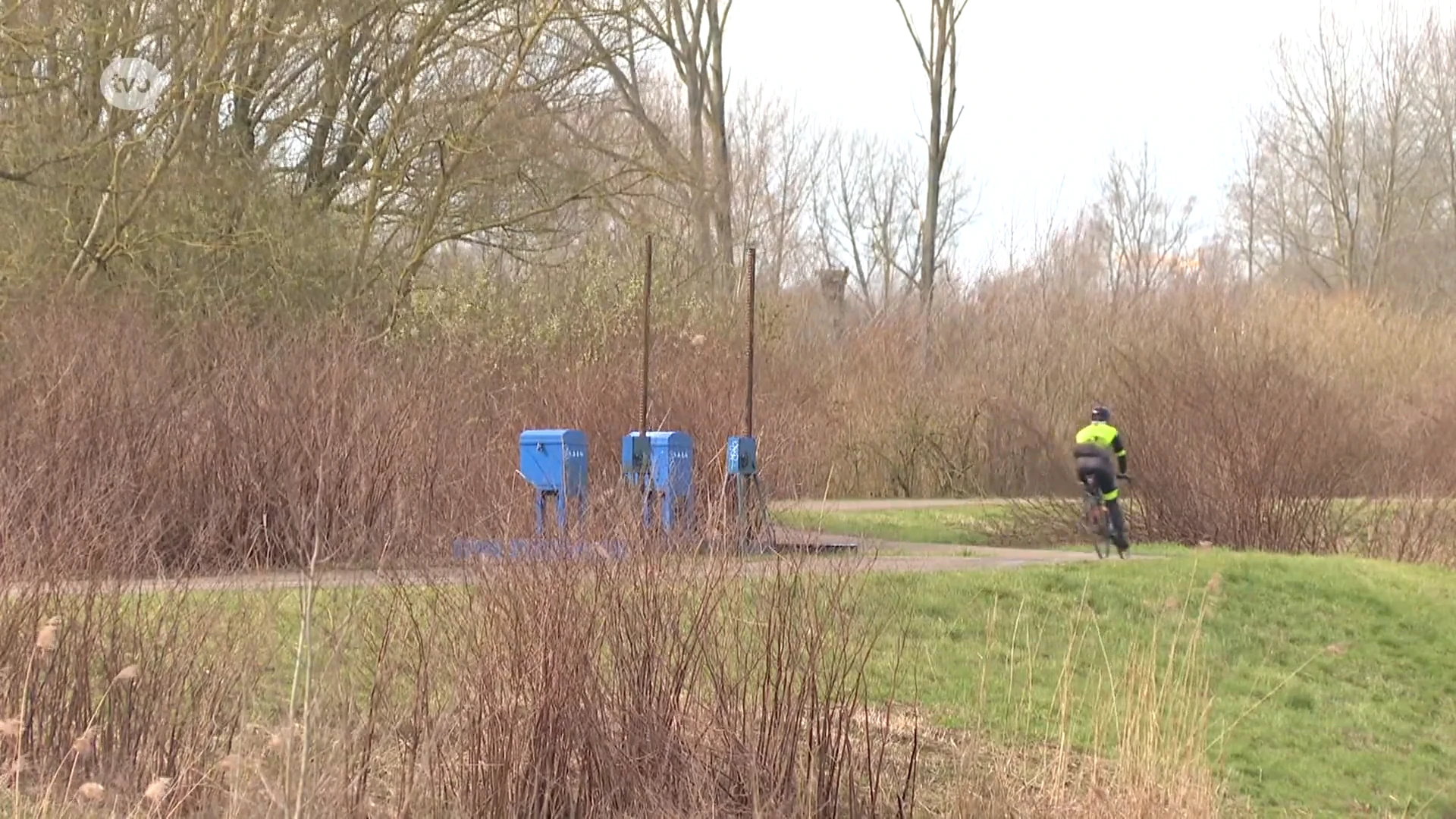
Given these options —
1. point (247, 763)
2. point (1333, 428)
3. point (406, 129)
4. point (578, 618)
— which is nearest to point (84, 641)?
point (247, 763)

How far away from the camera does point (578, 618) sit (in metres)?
5.53

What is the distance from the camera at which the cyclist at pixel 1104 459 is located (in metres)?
14.7

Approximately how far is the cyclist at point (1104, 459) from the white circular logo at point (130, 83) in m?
11.1

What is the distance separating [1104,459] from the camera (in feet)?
48.4

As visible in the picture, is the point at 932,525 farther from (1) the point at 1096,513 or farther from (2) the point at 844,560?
(2) the point at 844,560

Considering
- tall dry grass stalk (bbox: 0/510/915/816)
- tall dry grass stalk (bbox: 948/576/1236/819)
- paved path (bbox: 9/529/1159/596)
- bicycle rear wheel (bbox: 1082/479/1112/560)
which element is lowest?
tall dry grass stalk (bbox: 948/576/1236/819)

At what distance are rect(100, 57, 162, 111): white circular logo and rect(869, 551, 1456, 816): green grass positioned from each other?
10.8 meters

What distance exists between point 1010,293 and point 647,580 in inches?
1108

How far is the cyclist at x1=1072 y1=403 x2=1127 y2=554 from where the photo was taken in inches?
577

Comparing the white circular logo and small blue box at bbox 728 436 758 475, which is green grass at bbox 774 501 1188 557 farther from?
the white circular logo

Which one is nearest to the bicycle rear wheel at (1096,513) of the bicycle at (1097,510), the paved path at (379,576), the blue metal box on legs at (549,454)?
the bicycle at (1097,510)

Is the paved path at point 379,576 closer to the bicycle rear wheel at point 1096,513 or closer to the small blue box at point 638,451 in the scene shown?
the small blue box at point 638,451

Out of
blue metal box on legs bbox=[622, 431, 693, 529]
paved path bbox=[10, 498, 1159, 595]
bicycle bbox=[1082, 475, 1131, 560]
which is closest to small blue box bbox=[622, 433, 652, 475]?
blue metal box on legs bbox=[622, 431, 693, 529]

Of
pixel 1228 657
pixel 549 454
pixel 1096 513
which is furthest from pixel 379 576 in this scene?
pixel 1096 513
